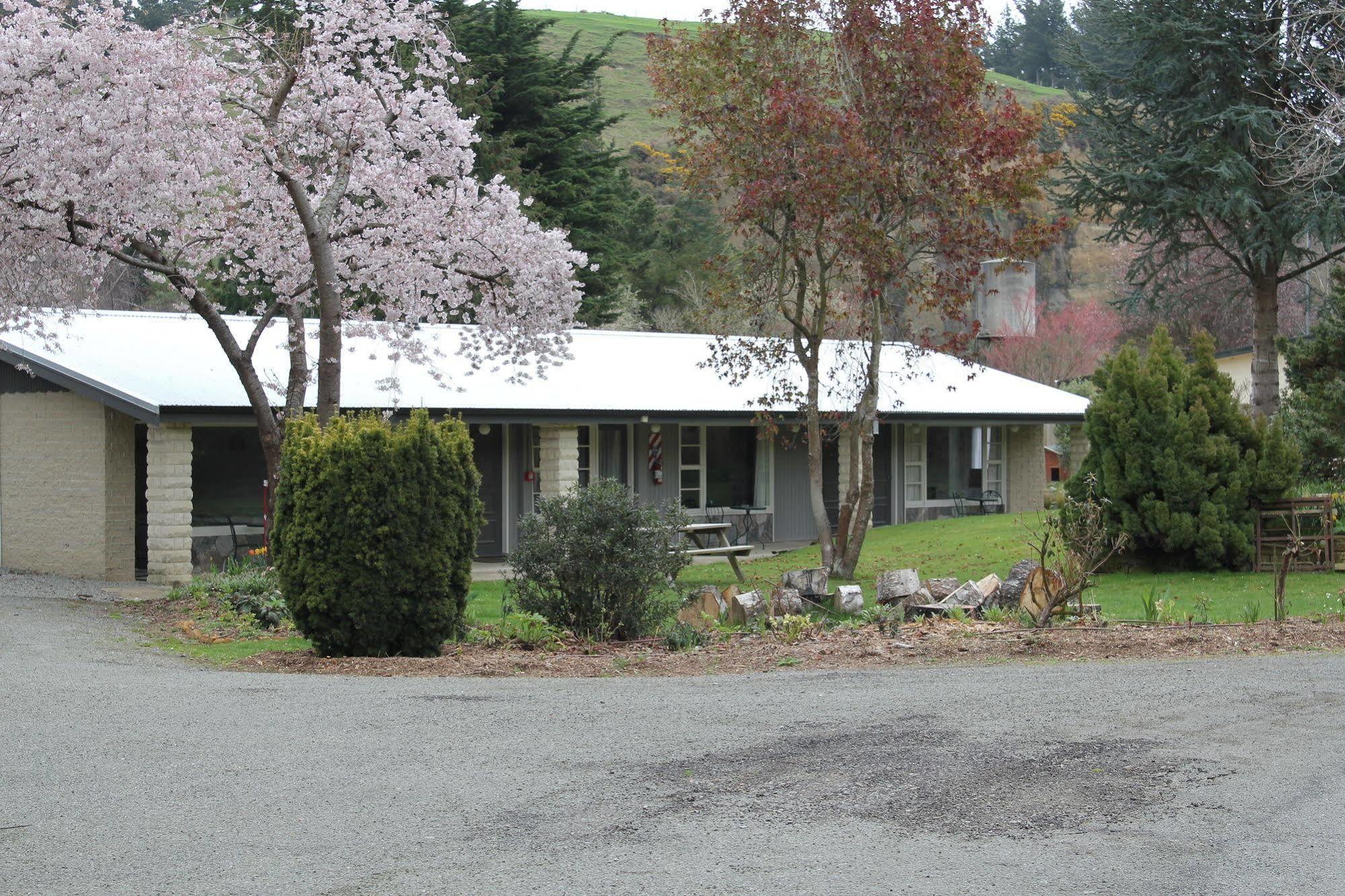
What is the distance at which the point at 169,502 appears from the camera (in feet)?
58.4

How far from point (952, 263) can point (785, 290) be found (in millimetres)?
3149

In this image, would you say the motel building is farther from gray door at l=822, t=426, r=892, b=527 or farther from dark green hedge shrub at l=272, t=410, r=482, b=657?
dark green hedge shrub at l=272, t=410, r=482, b=657

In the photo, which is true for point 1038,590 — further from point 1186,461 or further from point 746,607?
point 1186,461

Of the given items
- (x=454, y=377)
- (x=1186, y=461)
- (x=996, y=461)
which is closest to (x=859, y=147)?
(x=1186, y=461)

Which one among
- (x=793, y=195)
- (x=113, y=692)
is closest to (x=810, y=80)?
(x=793, y=195)

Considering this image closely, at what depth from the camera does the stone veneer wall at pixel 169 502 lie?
1778 centimetres

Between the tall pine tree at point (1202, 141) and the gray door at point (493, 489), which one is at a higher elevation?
the tall pine tree at point (1202, 141)

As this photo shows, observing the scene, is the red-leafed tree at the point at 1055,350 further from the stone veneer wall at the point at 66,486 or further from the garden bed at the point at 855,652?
the garden bed at the point at 855,652

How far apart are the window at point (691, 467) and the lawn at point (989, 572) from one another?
209 centimetres

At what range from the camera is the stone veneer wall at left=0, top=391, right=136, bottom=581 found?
18578mm

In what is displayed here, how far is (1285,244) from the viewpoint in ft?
82.7

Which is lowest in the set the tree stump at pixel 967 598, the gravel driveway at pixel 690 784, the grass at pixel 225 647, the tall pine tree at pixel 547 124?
the grass at pixel 225 647

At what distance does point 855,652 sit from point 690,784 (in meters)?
4.45

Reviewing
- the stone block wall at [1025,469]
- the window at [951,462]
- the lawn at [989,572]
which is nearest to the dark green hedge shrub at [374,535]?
A: the lawn at [989,572]
